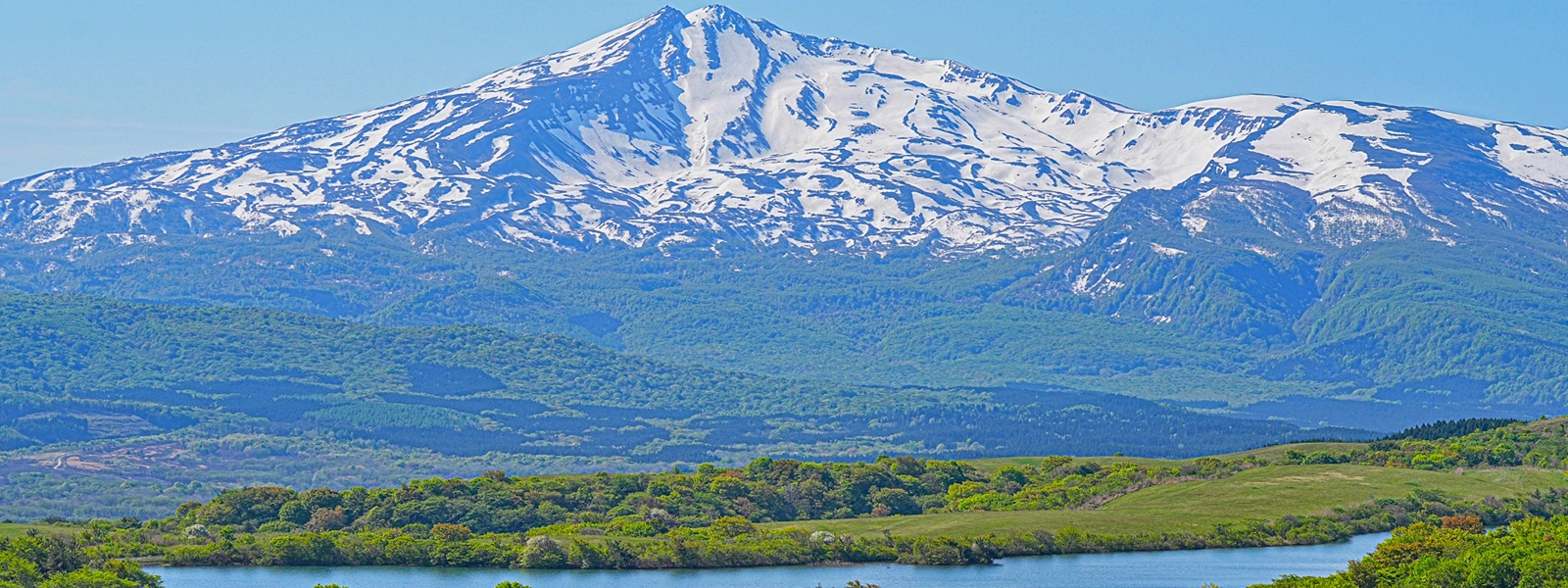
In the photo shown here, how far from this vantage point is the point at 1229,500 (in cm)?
14062

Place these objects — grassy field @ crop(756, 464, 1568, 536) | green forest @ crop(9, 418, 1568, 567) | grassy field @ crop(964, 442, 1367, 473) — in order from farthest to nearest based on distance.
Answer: grassy field @ crop(964, 442, 1367, 473) → grassy field @ crop(756, 464, 1568, 536) → green forest @ crop(9, 418, 1568, 567)

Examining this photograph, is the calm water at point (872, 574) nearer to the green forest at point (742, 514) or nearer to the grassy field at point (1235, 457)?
the green forest at point (742, 514)

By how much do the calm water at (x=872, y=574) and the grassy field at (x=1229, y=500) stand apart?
7.45 meters

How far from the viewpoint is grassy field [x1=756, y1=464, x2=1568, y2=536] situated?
13250cm

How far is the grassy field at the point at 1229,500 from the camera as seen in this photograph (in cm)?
13250

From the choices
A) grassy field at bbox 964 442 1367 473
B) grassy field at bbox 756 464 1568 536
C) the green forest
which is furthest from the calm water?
grassy field at bbox 964 442 1367 473

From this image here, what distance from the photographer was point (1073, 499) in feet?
479

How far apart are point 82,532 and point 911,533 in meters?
44.9

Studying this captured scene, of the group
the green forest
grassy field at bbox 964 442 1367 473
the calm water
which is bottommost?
the calm water

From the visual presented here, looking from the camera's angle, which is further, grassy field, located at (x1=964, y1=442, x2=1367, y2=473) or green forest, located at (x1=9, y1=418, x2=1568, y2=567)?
grassy field, located at (x1=964, y1=442, x2=1367, y2=473)

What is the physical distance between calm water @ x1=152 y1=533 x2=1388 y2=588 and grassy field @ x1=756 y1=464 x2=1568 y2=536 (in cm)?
745

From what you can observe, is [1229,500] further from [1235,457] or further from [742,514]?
[742,514]

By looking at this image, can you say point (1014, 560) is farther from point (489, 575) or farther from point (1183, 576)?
point (489, 575)

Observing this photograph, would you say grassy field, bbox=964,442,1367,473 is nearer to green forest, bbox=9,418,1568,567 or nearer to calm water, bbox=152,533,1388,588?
green forest, bbox=9,418,1568,567
